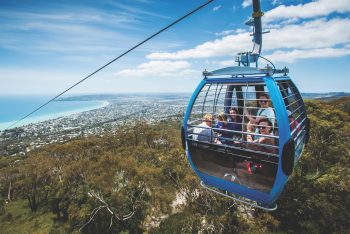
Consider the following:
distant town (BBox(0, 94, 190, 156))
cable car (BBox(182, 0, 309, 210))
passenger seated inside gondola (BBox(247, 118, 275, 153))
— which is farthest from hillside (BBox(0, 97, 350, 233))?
distant town (BBox(0, 94, 190, 156))

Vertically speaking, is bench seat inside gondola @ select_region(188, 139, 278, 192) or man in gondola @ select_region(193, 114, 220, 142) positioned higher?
man in gondola @ select_region(193, 114, 220, 142)

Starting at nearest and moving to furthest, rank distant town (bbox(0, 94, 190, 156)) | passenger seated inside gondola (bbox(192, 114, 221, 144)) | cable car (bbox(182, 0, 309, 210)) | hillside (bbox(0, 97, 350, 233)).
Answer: cable car (bbox(182, 0, 309, 210)) → passenger seated inside gondola (bbox(192, 114, 221, 144)) → hillside (bbox(0, 97, 350, 233)) → distant town (bbox(0, 94, 190, 156))

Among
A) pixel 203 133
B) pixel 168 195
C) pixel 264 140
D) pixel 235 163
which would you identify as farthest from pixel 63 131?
pixel 264 140

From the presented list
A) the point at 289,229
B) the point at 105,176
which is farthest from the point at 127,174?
the point at 289,229

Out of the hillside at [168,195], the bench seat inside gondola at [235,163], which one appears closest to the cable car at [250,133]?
the bench seat inside gondola at [235,163]

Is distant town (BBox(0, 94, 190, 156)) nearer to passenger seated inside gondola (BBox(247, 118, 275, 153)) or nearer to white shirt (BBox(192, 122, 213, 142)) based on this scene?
white shirt (BBox(192, 122, 213, 142))

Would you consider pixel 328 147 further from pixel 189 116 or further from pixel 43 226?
pixel 43 226

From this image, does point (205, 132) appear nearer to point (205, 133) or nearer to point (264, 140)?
point (205, 133)

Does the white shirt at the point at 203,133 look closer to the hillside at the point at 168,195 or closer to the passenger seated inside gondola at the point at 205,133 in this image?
the passenger seated inside gondola at the point at 205,133
